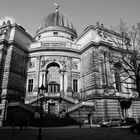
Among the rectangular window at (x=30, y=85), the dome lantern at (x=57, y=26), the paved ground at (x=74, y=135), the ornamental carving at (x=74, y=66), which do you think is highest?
the dome lantern at (x=57, y=26)

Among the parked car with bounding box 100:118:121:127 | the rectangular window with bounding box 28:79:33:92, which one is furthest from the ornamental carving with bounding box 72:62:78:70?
the parked car with bounding box 100:118:121:127

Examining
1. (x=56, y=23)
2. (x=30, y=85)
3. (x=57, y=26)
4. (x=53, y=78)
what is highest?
(x=56, y=23)

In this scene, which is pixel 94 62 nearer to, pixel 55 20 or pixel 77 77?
pixel 77 77

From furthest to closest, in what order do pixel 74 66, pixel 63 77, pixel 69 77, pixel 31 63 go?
pixel 74 66, pixel 31 63, pixel 63 77, pixel 69 77

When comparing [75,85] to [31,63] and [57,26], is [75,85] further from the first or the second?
[57,26]

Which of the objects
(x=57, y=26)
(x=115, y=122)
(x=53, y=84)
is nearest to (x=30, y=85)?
(x=53, y=84)

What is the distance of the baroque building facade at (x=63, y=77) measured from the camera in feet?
92.8

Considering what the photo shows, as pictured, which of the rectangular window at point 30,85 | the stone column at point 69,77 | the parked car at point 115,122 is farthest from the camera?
the rectangular window at point 30,85

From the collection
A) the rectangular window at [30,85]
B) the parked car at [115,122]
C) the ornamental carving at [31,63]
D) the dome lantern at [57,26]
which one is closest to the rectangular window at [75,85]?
the rectangular window at [30,85]

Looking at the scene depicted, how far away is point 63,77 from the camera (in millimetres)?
34531

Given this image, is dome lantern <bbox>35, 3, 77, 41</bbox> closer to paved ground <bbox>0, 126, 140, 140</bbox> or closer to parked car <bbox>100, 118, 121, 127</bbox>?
parked car <bbox>100, 118, 121, 127</bbox>

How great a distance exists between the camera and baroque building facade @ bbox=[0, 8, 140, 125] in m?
28.3

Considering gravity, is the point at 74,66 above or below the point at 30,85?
above

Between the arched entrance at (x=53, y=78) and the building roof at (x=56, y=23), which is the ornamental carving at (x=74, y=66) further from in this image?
the building roof at (x=56, y=23)
